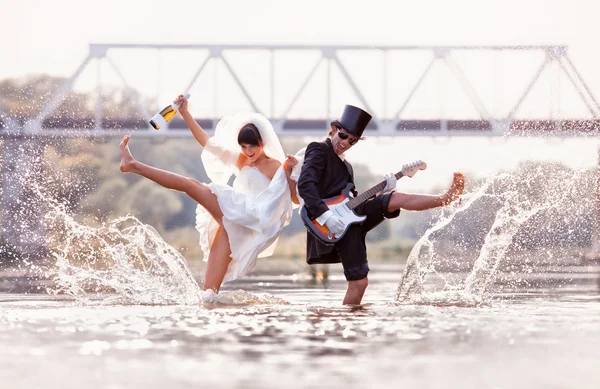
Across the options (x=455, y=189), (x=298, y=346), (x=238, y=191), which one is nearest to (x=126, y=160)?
(x=238, y=191)

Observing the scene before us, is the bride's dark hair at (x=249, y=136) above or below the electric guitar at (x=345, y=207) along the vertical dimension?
above

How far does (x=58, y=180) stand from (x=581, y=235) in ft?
55.6

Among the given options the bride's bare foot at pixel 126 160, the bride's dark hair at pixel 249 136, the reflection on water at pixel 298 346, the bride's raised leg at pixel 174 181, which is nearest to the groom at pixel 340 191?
the reflection on water at pixel 298 346

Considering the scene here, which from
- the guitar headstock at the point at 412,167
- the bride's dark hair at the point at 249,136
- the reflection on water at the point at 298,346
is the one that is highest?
the bride's dark hair at the point at 249,136

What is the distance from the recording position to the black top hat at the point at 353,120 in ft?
29.7

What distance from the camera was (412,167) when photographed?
9148mm

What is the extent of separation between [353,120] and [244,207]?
1.20 metres

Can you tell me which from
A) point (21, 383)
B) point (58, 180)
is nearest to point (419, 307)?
point (21, 383)

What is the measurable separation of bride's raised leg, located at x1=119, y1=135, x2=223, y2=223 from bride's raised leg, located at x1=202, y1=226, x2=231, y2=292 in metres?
0.18

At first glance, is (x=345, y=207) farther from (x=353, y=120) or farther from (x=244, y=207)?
(x=244, y=207)

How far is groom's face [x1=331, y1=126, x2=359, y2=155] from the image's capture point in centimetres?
913

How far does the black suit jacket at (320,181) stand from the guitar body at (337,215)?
0.14ft

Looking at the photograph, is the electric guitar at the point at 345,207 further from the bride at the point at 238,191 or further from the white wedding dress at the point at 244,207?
the white wedding dress at the point at 244,207

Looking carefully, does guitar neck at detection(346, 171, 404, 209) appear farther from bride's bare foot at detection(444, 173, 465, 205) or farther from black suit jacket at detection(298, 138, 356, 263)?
bride's bare foot at detection(444, 173, 465, 205)
